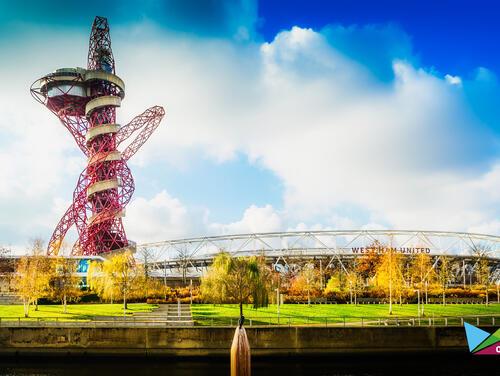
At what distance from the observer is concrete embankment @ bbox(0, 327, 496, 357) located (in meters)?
34.5

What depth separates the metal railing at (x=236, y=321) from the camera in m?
36.2

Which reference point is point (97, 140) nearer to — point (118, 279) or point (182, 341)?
point (118, 279)

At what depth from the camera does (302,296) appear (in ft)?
188

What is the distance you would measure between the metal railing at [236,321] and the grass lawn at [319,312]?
0.08m

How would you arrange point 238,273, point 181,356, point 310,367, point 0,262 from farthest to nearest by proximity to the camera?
point 0,262
point 238,273
point 181,356
point 310,367

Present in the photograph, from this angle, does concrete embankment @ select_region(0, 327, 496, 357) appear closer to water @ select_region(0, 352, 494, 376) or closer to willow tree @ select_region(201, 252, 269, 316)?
water @ select_region(0, 352, 494, 376)

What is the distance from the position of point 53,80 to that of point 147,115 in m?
15.1

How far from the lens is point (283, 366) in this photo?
31.8 m

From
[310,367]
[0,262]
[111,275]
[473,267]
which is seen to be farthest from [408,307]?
[0,262]

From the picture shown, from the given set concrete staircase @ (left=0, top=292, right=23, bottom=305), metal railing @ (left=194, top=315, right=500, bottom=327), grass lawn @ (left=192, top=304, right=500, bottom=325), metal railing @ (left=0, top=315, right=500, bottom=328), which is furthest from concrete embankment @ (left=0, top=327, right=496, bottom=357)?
concrete staircase @ (left=0, top=292, right=23, bottom=305)

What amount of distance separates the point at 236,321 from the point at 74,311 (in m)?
15.3

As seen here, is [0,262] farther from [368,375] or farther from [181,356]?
[368,375]

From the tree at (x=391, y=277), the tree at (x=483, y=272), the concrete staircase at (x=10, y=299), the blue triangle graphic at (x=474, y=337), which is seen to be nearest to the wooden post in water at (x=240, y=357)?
the blue triangle graphic at (x=474, y=337)

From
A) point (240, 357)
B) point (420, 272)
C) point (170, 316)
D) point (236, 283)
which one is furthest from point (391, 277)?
point (240, 357)
